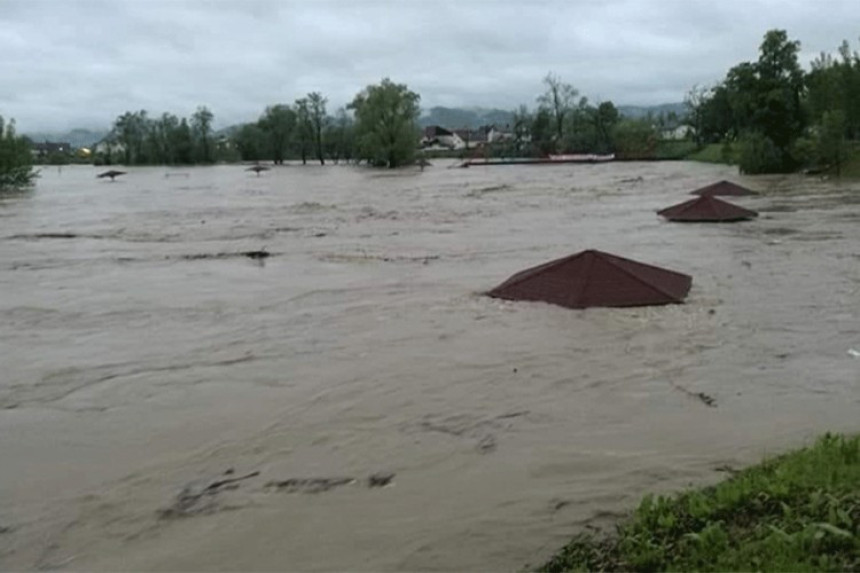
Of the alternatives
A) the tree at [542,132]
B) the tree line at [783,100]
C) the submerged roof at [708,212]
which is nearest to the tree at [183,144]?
the tree at [542,132]

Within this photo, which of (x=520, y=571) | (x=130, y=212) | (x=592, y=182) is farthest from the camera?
(x=592, y=182)

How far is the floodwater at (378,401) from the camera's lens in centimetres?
759

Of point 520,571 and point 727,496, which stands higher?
point 727,496

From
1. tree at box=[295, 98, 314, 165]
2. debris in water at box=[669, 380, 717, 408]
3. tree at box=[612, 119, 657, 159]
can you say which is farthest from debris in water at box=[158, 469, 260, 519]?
tree at box=[295, 98, 314, 165]

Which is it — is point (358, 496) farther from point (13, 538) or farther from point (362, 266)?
point (362, 266)

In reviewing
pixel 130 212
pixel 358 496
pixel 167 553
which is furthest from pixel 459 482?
pixel 130 212

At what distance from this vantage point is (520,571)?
6.51 meters

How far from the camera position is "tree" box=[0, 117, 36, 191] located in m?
79.8

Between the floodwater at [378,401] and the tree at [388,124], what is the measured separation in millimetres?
98274

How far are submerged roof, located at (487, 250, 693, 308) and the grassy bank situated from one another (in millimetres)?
9436

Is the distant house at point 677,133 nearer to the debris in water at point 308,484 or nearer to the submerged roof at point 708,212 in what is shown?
the submerged roof at point 708,212

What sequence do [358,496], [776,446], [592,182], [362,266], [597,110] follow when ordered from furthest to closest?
1. [597,110]
2. [592,182]
3. [362,266]
4. [776,446]
5. [358,496]

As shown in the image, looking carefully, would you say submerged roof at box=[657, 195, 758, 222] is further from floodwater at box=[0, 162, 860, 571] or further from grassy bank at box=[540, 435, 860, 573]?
grassy bank at box=[540, 435, 860, 573]

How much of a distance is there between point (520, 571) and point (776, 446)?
3814 millimetres
